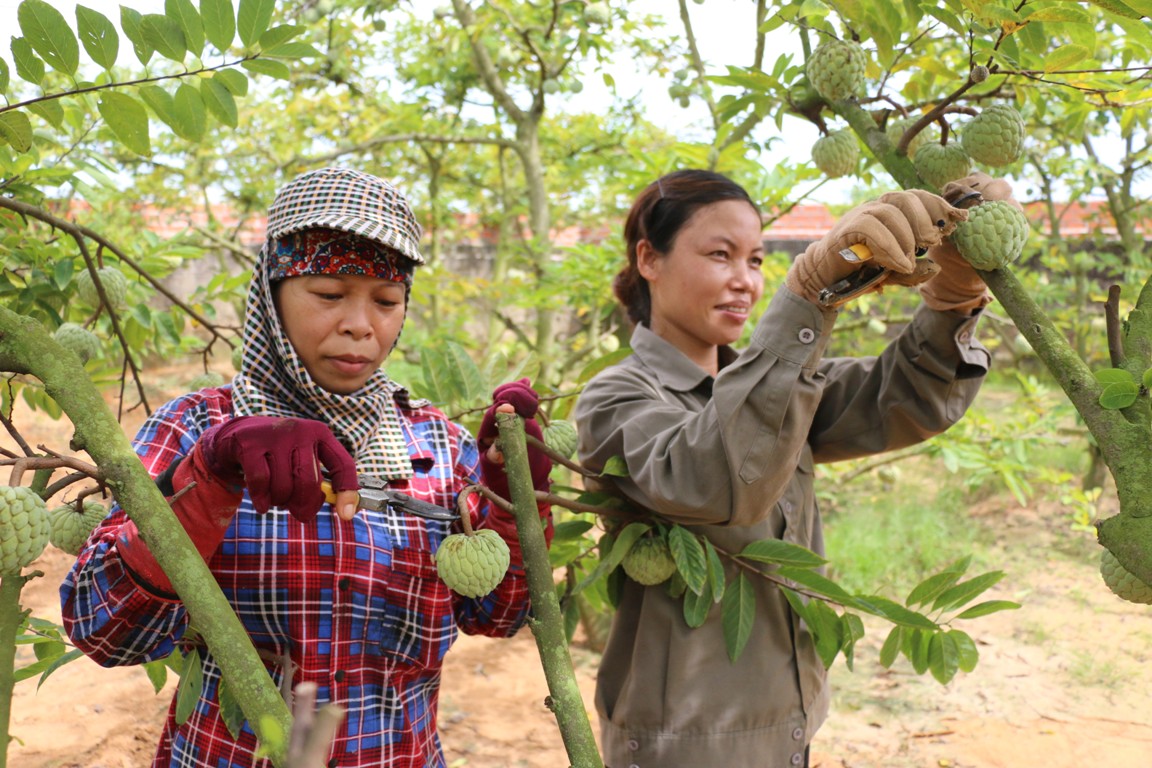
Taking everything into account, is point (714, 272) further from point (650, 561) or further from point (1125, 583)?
point (1125, 583)

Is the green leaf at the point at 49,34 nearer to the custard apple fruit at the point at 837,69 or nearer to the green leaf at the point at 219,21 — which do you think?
the green leaf at the point at 219,21

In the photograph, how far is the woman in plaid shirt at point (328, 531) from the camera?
4.23 feet

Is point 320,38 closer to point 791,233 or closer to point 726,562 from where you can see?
point 791,233

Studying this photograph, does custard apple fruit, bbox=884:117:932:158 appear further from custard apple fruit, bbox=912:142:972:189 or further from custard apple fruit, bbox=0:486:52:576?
custard apple fruit, bbox=0:486:52:576

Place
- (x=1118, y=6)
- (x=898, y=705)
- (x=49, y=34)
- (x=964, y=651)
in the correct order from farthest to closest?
(x=898, y=705), (x=964, y=651), (x=49, y=34), (x=1118, y=6)

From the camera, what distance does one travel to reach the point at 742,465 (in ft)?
4.25

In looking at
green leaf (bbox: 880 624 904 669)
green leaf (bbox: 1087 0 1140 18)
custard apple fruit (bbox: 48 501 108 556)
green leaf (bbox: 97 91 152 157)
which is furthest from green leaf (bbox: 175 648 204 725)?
green leaf (bbox: 1087 0 1140 18)

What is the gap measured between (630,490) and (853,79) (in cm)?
72

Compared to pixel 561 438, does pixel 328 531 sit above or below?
below

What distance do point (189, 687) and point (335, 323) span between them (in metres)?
0.54

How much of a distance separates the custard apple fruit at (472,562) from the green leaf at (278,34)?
0.75 m

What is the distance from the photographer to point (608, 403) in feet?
5.18

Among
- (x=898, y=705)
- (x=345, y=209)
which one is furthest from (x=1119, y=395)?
(x=898, y=705)

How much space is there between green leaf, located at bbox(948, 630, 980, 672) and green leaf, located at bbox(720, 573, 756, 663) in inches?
14.7
